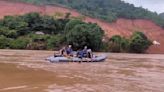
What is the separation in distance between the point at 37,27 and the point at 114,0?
3516 cm

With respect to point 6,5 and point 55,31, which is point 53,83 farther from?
point 6,5

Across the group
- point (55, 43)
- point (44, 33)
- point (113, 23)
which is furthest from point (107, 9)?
point (55, 43)

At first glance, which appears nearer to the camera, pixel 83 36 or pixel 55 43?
pixel 83 36

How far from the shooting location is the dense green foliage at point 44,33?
47.7 metres

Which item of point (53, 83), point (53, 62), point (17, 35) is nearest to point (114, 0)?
point (17, 35)

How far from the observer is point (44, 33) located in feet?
191

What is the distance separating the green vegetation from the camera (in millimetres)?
47894

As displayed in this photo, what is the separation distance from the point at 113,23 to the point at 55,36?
24.9m

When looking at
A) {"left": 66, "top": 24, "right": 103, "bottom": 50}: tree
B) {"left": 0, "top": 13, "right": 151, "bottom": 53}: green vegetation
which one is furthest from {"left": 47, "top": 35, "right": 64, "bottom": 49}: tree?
{"left": 66, "top": 24, "right": 103, "bottom": 50}: tree

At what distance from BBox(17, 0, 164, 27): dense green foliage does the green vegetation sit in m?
17.9

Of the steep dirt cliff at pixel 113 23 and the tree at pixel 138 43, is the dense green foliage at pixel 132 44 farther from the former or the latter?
the steep dirt cliff at pixel 113 23

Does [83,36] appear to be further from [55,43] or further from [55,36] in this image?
[55,36]

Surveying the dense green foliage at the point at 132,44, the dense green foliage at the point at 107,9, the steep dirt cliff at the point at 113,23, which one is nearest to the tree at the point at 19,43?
the dense green foliage at the point at 132,44

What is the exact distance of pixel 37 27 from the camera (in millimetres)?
58031
